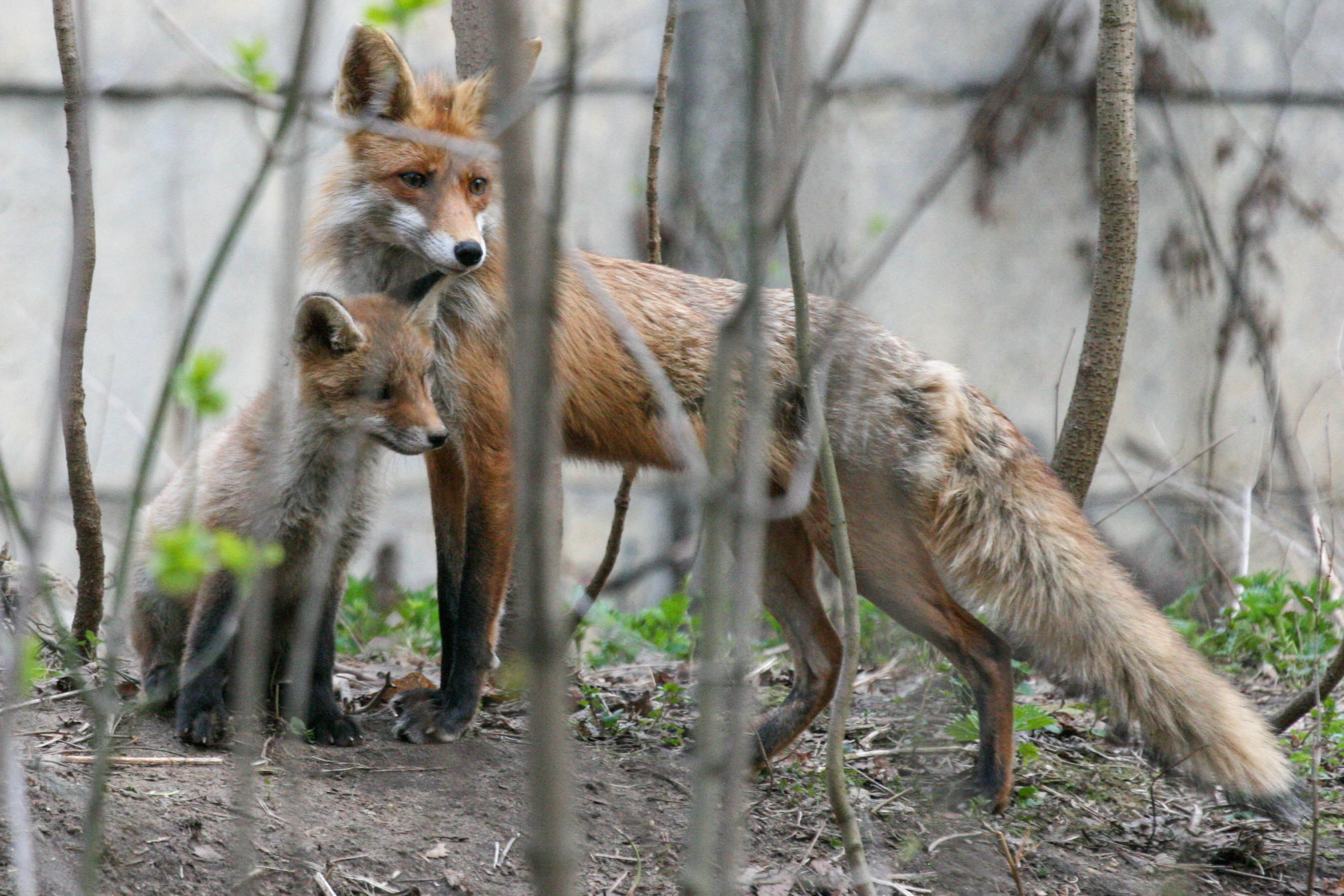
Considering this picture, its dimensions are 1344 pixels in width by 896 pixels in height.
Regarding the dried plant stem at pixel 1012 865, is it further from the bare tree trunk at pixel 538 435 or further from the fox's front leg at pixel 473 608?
the bare tree trunk at pixel 538 435

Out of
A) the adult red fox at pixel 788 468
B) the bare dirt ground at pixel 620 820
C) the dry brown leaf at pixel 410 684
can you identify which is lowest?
the dry brown leaf at pixel 410 684

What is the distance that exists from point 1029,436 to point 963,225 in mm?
1422

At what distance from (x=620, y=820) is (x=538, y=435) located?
8.54 feet

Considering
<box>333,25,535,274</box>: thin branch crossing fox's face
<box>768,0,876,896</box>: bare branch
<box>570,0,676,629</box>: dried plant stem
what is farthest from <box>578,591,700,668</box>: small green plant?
<box>768,0,876,896</box>: bare branch

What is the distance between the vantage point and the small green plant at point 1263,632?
524 centimetres

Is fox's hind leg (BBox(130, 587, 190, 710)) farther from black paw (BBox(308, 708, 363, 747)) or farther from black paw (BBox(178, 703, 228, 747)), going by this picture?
black paw (BBox(308, 708, 363, 747))

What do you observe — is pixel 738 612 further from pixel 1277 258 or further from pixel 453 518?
pixel 1277 258

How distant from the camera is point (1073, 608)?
4066 mm

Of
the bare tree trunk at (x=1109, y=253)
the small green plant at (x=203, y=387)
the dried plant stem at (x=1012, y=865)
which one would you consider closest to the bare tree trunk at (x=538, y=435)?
the small green plant at (x=203, y=387)

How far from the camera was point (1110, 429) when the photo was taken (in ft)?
24.7

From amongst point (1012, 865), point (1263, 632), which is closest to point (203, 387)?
point (1012, 865)

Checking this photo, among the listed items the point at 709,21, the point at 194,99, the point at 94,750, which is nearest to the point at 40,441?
the point at 194,99

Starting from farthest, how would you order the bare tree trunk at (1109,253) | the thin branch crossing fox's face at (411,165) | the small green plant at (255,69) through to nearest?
1. the bare tree trunk at (1109,253)
2. the thin branch crossing fox's face at (411,165)
3. the small green plant at (255,69)

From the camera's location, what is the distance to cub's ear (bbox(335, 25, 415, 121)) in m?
4.31
